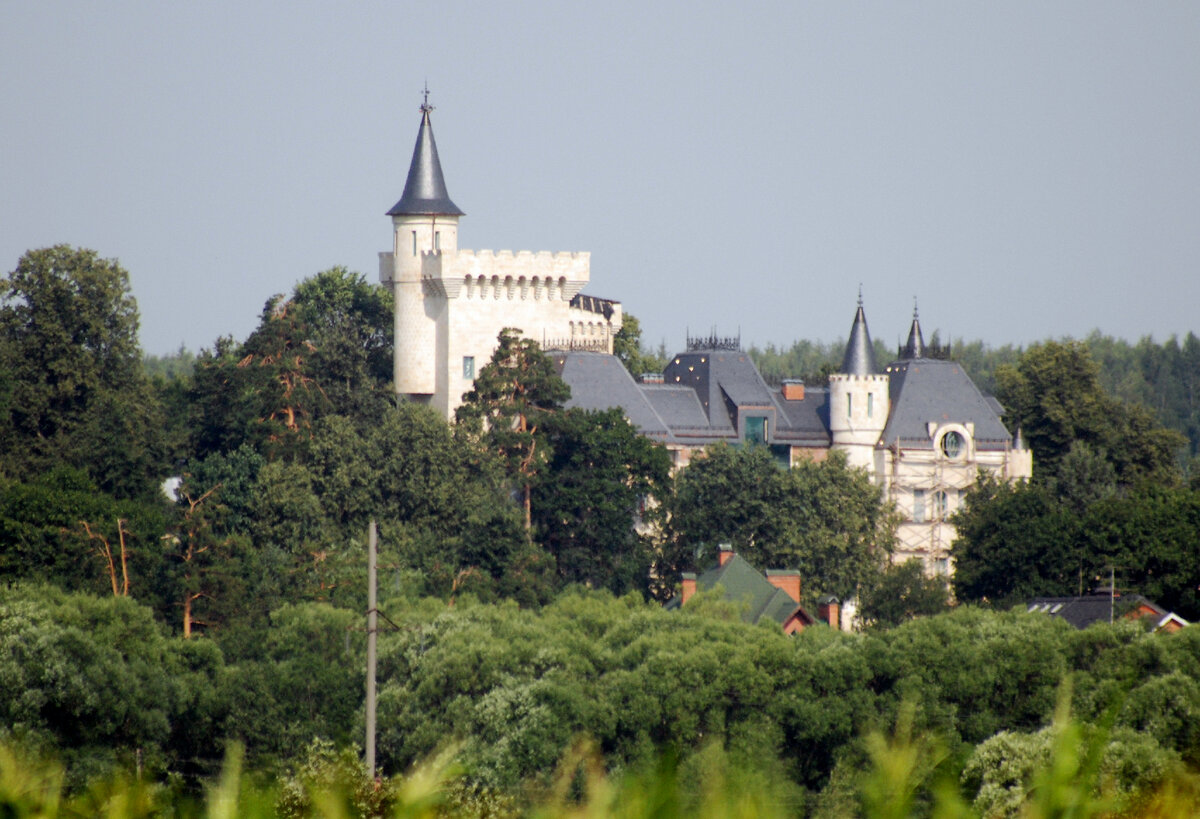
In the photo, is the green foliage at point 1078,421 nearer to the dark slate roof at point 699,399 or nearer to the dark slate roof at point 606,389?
the dark slate roof at point 699,399

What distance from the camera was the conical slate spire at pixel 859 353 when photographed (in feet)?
242

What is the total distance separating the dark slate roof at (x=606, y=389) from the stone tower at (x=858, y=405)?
635cm

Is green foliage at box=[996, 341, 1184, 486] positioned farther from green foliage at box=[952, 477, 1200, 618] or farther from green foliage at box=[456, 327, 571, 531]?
green foliage at box=[456, 327, 571, 531]

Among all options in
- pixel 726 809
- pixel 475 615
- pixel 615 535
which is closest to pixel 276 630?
pixel 475 615

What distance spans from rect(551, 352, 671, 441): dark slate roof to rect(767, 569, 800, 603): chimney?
30.8ft

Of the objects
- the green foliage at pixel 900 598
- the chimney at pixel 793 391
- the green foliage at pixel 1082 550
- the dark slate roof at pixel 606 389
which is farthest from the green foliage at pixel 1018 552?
the dark slate roof at pixel 606 389

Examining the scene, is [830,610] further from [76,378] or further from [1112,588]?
[76,378]

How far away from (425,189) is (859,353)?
16649 mm

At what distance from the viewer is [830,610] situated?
203 ft

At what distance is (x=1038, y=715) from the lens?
144 feet

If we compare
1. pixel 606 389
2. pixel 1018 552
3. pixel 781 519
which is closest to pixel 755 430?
pixel 606 389

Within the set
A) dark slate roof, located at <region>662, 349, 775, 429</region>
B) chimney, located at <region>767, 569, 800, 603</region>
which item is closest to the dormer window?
dark slate roof, located at <region>662, 349, 775, 429</region>

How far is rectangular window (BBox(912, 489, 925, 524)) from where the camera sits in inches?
2832

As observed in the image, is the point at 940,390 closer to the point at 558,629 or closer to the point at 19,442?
the point at 558,629
